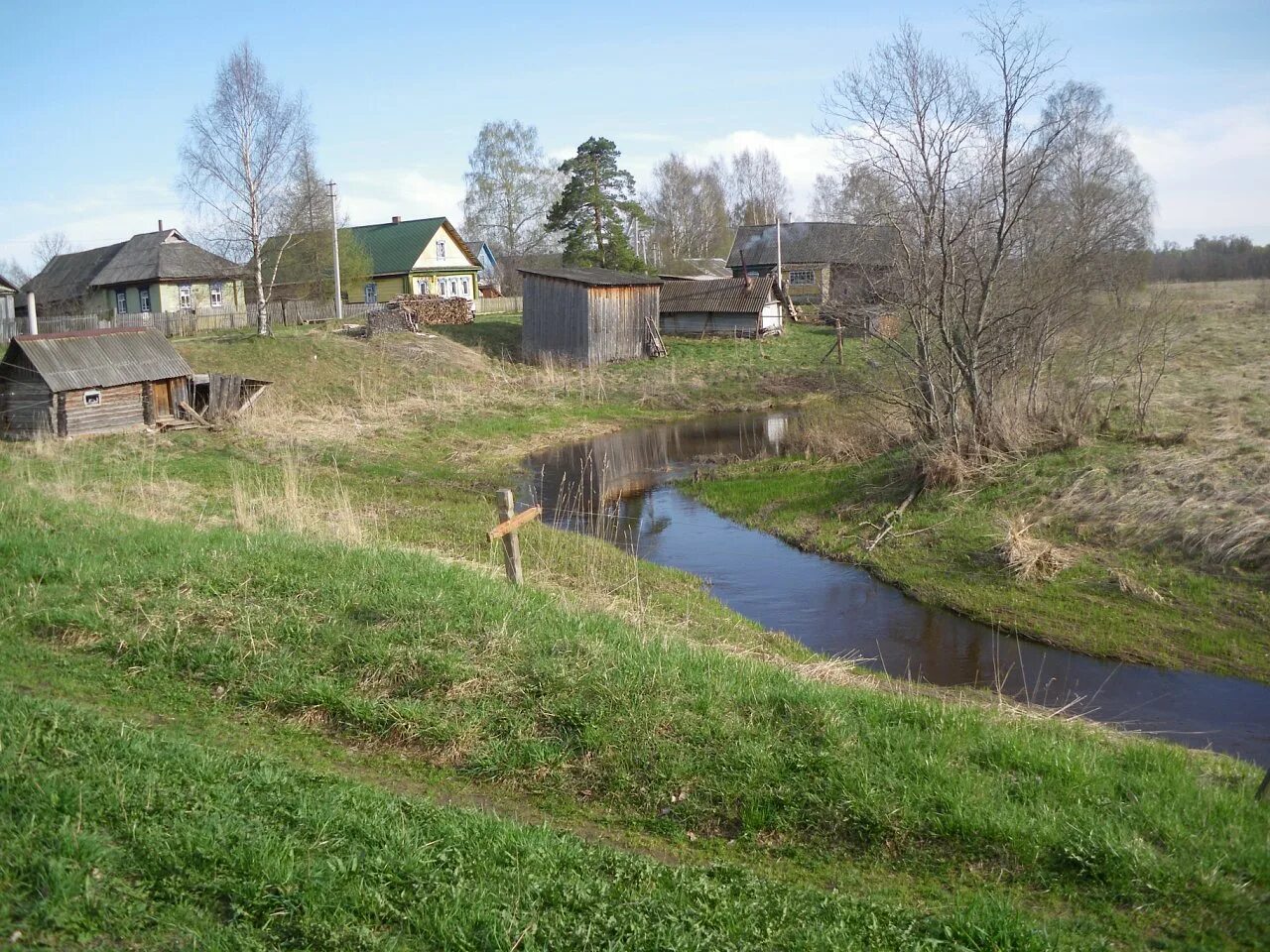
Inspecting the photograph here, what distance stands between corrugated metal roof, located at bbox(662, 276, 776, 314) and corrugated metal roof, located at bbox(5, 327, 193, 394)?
25726 millimetres

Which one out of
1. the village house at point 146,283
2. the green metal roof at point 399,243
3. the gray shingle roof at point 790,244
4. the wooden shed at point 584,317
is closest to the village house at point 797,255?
the gray shingle roof at point 790,244

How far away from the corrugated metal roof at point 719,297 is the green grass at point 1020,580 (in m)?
23.9

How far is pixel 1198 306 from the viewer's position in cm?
4694

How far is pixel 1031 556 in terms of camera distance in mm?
14547

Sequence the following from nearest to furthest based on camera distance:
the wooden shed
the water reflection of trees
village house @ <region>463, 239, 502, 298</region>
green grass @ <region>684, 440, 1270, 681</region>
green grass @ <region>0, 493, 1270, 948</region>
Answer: green grass @ <region>0, 493, 1270, 948</region> < green grass @ <region>684, 440, 1270, 681</region> < the water reflection of trees < the wooden shed < village house @ <region>463, 239, 502, 298</region>

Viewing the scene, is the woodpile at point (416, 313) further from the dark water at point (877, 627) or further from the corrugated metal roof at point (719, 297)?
the dark water at point (877, 627)

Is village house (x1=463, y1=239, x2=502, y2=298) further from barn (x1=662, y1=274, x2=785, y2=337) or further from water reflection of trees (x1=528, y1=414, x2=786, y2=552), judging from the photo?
water reflection of trees (x1=528, y1=414, x2=786, y2=552)

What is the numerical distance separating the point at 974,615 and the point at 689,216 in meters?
77.4

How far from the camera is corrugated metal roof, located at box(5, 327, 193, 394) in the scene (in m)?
22.5

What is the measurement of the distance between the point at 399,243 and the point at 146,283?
1330cm

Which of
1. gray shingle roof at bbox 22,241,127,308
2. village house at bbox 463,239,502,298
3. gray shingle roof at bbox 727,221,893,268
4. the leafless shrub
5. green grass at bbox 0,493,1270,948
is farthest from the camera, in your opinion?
village house at bbox 463,239,502,298

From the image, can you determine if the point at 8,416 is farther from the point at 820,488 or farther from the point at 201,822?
the point at 201,822

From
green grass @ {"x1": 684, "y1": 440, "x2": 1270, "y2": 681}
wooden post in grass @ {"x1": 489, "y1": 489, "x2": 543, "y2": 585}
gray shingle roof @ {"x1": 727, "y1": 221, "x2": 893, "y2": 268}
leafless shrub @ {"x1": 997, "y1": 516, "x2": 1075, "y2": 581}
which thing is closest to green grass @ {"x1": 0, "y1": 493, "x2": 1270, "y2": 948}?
wooden post in grass @ {"x1": 489, "y1": 489, "x2": 543, "y2": 585}

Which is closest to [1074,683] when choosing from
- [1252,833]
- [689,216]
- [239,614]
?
[1252,833]
